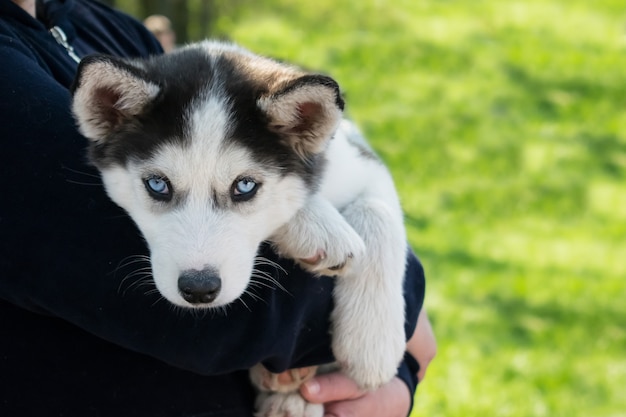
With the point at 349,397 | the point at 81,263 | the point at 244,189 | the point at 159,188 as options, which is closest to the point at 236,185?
the point at 244,189

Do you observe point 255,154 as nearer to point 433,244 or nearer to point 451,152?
point 433,244

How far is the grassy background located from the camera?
579cm

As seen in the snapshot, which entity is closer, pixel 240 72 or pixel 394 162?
pixel 240 72

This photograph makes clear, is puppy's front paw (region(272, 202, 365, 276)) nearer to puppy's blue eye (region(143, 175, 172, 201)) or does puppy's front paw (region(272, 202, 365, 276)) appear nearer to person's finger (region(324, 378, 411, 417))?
puppy's blue eye (region(143, 175, 172, 201))

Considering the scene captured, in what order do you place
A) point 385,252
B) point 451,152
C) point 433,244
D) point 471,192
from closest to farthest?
point 385,252
point 433,244
point 471,192
point 451,152

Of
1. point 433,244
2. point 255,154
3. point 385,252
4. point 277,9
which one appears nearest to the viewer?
point 255,154

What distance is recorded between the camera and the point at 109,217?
2289 mm

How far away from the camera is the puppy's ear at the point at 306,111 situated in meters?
2.35

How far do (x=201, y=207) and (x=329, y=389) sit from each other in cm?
71

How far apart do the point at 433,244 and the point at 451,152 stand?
1.60 m

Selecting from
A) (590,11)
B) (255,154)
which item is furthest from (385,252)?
(590,11)

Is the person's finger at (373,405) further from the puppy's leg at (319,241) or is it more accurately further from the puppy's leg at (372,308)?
the puppy's leg at (319,241)

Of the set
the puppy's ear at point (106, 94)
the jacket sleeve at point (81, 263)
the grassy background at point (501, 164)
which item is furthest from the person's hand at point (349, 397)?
the grassy background at point (501, 164)

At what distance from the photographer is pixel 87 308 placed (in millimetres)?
2199
